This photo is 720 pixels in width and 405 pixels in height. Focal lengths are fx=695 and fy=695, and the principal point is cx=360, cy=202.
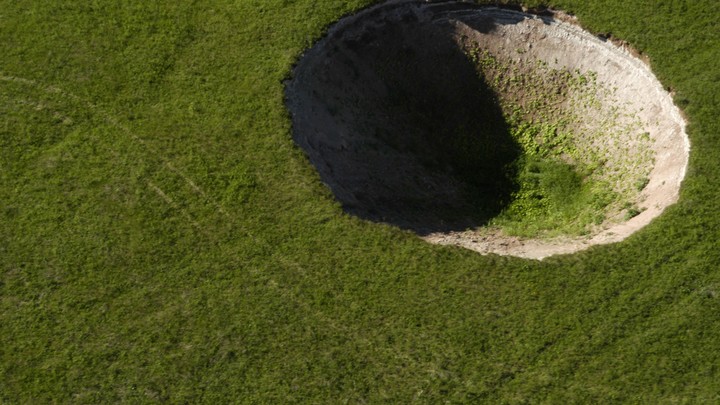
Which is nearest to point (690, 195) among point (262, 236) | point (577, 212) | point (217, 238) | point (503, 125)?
point (577, 212)

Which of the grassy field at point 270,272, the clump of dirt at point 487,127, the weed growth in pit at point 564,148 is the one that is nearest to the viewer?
the grassy field at point 270,272

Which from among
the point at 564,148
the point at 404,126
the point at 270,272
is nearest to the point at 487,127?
the point at 564,148

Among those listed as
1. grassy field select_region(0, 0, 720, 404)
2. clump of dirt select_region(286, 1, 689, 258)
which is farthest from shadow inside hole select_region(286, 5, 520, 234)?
grassy field select_region(0, 0, 720, 404)

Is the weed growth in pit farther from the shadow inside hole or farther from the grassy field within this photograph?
the grassy field

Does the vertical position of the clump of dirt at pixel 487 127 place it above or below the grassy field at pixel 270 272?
above

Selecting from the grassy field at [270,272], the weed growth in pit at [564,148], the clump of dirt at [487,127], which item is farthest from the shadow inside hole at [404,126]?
the grassy field at [270,272]

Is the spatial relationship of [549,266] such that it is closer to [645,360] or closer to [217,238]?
[645,360]

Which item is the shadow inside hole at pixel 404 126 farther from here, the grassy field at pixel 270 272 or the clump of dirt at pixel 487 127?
the grassy field at pixel 270 272
